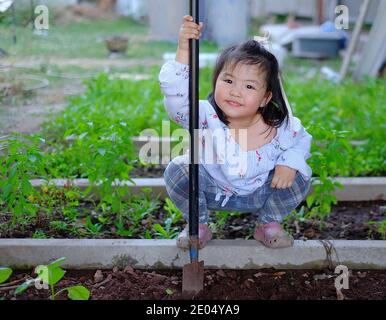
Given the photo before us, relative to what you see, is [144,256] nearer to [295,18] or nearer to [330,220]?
[330,220]

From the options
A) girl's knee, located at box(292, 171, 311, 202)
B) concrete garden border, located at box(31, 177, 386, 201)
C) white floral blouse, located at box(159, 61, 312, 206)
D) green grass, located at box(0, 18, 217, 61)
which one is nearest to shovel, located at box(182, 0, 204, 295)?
white floral blouse, located at box(159, 61, 312, 206)

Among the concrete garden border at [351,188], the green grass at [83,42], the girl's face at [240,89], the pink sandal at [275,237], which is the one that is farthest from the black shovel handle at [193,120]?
the green grass at [83,42]

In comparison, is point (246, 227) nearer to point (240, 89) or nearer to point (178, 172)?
point (178, 172)

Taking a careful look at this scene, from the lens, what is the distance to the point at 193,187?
6.57 feet

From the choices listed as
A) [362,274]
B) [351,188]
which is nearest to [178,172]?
[362,274]

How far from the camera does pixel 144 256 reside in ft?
7.38

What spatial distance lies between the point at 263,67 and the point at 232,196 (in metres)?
0.51

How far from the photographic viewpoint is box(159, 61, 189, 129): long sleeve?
1.97m

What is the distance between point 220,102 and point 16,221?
3.28ft

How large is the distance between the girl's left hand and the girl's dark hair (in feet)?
0.58

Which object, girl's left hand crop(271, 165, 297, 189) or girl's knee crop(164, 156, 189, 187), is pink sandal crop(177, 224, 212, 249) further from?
girl's left hand crop(271, 165, 297, 189)

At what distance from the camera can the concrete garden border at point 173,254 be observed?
→ 2234mm

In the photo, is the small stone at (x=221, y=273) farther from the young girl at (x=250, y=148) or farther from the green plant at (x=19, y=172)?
the green plant at (x=19, y=172)

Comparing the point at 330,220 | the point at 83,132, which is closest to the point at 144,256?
the point at 83,132
